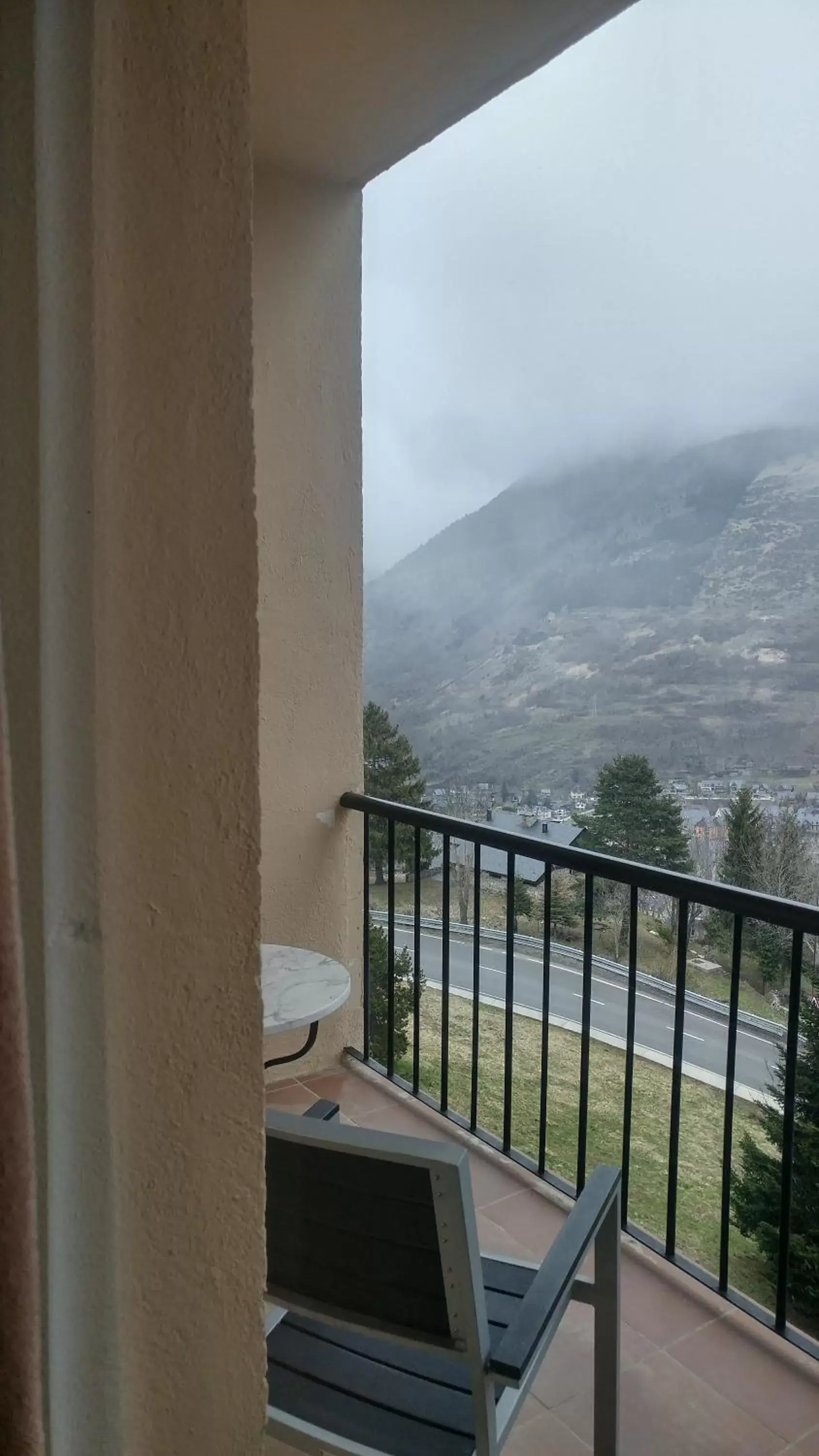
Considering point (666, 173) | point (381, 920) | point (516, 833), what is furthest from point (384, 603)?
point (666, 173)

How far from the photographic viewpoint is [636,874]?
1900 millimetres

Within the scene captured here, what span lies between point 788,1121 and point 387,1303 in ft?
3.40

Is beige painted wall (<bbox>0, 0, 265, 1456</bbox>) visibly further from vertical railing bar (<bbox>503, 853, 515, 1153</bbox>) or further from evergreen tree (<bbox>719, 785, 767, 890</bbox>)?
evergreen tree (<bbox>719, 785, 767, 890</bbox>)

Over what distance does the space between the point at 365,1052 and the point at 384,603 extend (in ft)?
7.76

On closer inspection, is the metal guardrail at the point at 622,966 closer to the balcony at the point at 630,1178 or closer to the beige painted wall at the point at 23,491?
the balcony at the point at 630,1178

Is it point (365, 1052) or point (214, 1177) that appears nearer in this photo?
point (214, 1177)

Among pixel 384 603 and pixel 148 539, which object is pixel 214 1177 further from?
pixel 384 603

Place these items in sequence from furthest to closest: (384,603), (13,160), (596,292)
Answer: (596,292)
(384,603)
(13,160)

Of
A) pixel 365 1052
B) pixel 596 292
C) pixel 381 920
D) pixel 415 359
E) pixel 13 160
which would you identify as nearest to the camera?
pixel 13 160

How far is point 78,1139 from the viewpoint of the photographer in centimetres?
45

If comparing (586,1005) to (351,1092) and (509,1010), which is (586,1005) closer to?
(509,1010)

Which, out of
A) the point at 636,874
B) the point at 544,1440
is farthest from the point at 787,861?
the point at 544,1440

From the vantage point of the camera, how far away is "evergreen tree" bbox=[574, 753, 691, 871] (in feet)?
20.4

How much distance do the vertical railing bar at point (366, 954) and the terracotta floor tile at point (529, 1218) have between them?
35.8 inches
